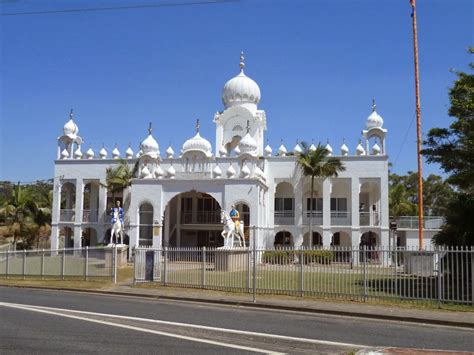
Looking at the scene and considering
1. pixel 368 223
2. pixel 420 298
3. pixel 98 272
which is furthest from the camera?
pixel 368 223

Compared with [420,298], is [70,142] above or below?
above

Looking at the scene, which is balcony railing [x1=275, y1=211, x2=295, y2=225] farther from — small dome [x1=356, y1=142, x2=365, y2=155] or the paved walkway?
the paved walkway

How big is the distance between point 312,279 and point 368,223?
70.6ft

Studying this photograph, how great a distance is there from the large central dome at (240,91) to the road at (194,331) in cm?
3027

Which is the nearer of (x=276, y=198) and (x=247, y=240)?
(x=247, y=240)

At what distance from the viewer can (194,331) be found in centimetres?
1095

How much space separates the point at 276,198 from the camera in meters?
40.8

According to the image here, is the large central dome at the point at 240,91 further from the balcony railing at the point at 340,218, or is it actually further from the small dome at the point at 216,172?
the balcony railing at the point at 340,218

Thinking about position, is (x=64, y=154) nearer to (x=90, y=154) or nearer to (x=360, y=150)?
(x=90, y=154)

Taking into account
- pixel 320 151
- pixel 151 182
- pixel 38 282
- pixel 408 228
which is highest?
pixel 320 151

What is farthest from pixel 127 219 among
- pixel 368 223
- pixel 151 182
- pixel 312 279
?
pixel 312 279

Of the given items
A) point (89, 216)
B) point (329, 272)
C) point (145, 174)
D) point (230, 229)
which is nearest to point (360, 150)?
point (230, 229)

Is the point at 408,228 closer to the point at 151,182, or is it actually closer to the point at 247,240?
the point at 247,240

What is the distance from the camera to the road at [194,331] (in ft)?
30.2
